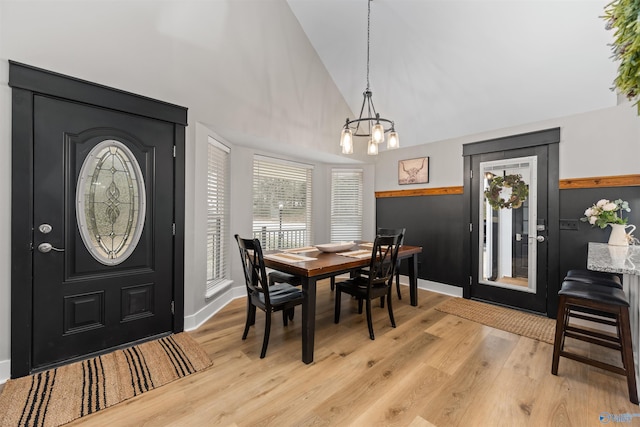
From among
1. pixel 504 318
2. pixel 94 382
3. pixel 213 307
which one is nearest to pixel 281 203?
pixel 213 307

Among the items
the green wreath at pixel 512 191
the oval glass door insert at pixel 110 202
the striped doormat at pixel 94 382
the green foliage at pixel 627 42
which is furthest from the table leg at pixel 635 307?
the oval glass door insert at pixel 110 202

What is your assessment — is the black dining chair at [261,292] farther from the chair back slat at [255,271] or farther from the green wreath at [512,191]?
the green wreath at [512,191]

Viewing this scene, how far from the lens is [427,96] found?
3795 mm

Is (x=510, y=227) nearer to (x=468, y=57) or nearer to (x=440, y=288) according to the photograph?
(x=440, y=288)

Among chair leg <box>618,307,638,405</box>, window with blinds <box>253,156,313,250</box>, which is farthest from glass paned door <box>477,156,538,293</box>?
window with blinds <box>253,156,313,250</box>

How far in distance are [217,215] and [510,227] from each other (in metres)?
3.79

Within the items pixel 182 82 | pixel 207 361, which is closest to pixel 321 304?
pixel 207 361

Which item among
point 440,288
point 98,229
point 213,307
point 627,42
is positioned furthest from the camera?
point 440,288

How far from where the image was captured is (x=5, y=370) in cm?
194

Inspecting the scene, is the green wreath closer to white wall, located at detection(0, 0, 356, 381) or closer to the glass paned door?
the glass paned door

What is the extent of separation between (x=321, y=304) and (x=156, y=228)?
2142mm

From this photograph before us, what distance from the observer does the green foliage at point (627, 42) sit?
109cm

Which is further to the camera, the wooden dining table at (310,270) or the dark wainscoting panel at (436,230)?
the dark wainscoting panel at (436,230)

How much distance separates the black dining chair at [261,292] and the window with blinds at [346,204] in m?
2.46
